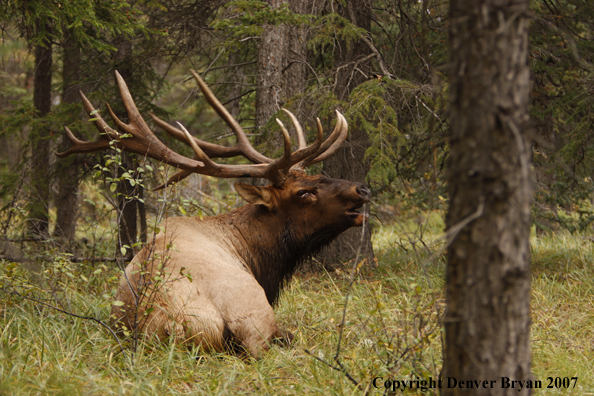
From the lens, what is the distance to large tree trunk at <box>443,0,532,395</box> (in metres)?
2.09

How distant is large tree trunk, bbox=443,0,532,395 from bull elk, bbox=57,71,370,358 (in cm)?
215

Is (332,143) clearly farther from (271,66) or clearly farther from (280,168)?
(271,66)

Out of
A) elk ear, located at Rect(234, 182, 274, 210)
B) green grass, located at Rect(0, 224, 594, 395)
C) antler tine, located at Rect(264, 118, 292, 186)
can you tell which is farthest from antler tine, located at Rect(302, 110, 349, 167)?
green grass, located at Rect(0, 224, 594, 395)

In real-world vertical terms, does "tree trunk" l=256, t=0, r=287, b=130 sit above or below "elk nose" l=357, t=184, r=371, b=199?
above

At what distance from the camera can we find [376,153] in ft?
18.5

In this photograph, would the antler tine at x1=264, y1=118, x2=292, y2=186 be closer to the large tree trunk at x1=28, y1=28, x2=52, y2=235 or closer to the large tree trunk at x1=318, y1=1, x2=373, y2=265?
the large tree trunk at x1=318, y1=1, x2=373, y2=265

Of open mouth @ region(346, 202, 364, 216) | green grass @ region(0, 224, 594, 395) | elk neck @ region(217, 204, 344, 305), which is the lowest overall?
green grass @ region(0, 224, 594, 395)

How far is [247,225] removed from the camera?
5293 mm

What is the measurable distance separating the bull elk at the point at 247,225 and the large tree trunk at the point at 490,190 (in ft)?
7.05

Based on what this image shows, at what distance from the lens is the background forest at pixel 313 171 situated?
11.1ft

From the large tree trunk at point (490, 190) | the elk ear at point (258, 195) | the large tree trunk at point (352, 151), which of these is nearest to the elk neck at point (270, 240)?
the elk ear at point (258, 195)

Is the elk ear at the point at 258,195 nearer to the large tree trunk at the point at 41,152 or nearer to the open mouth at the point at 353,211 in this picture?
the open mouth at the point at 353,211

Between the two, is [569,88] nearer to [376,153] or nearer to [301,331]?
[376,153]

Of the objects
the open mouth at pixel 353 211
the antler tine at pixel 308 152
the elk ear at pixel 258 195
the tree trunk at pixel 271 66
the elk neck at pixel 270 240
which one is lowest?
the elk neck at pixel 270 240
